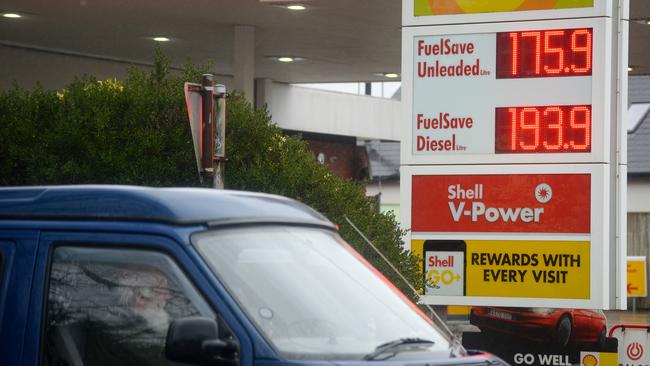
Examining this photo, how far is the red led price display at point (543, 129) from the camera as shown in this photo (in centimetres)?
1218

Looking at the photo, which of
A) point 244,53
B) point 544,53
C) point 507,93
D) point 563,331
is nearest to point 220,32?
point 244,53

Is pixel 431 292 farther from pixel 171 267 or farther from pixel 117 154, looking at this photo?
pixel 171 267

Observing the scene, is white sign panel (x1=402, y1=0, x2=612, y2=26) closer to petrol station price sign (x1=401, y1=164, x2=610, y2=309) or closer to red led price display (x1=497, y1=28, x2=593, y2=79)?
red led price display (x1=497, y1=28, x2=593, y2=79)

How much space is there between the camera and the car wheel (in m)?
14.1

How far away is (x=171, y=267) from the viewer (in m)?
5.02

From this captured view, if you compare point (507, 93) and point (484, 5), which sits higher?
point (484, 5)

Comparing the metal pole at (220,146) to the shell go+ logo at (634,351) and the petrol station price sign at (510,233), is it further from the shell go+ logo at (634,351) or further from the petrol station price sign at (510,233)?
the shell go+ logo at (634,351)

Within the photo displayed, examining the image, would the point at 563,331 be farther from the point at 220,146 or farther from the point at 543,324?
the point at 220,146

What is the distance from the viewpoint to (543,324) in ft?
48.0

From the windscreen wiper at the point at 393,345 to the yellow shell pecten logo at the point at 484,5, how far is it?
751 cm

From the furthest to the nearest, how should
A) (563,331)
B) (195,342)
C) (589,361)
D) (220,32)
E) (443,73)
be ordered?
1. (220,32)
2. (563,331)
3. (589,361)
4. (443,73)
5. (195,342)

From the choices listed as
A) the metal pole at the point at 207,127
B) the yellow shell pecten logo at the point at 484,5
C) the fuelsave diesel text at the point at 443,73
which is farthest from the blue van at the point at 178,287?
the yellow shell pecten logo at the point at 484,5

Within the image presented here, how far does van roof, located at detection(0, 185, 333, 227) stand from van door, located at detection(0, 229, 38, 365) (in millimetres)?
114

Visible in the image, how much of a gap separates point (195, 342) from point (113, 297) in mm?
725
